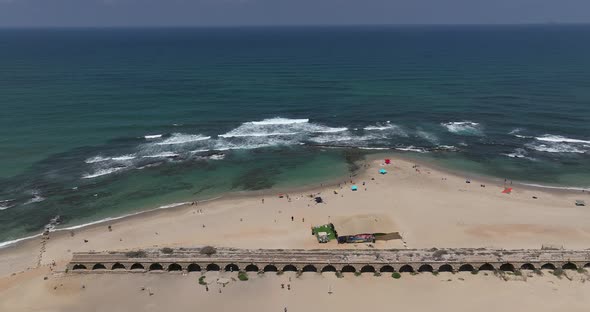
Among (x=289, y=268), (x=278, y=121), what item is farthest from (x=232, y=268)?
(x=278, y=121)

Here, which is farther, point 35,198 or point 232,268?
point 35,198

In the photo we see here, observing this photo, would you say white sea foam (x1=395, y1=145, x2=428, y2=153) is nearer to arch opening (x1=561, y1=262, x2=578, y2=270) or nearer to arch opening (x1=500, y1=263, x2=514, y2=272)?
arch opening (x1=500, y1=263, x2=514, y2=272)

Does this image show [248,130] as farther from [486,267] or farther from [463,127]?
[486,267]

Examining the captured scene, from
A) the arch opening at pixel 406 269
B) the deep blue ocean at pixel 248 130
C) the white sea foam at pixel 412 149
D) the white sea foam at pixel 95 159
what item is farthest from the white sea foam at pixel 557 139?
the white sea foam at pixel 95 159

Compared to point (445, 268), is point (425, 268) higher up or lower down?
higher up

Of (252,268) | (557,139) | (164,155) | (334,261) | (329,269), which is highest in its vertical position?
(164,155)

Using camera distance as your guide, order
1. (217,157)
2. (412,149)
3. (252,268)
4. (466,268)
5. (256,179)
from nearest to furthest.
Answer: (466,268) < (252,268) < (256,179) < (217,157) < (412,149)

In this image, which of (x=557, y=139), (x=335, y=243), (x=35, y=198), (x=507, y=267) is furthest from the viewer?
(x=557, y=139)

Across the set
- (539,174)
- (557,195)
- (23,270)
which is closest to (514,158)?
(539,174)
